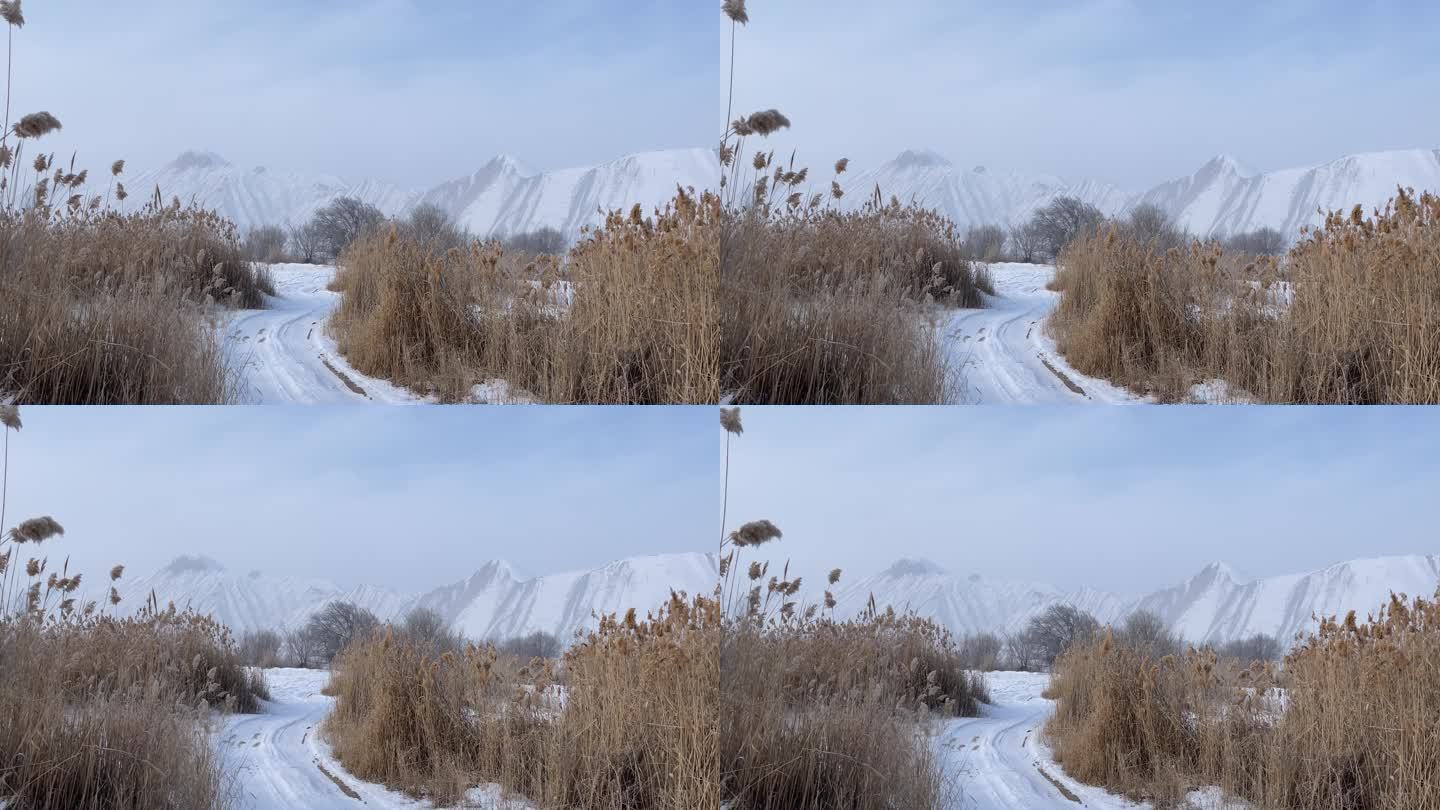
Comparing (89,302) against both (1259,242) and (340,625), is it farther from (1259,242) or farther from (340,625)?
(1259,242)

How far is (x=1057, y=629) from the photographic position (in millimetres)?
4043

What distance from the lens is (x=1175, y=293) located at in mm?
4242

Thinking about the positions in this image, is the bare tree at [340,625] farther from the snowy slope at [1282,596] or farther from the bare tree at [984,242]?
the snowy slope at [1282,596]

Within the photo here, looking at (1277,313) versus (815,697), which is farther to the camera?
(1277,313)

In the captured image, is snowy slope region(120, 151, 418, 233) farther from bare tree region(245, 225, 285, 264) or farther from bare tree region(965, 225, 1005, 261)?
bare tree region(965, 225, 1005, 261)

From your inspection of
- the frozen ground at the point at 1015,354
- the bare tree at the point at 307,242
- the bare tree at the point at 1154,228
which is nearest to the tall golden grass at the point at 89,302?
the bare tree at the point at 307,242

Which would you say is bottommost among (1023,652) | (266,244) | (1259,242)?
(1023,652)

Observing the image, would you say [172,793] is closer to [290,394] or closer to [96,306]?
[290,394]

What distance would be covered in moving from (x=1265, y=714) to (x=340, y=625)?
377cm

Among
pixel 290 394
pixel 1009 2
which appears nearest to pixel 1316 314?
pixel 1009 2

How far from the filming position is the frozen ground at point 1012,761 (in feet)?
12.7

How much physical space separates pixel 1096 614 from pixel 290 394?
3297mm

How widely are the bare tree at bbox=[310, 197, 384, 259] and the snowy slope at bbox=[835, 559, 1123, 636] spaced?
2700mm

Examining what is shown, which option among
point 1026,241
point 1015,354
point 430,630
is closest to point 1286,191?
point 1026,241
